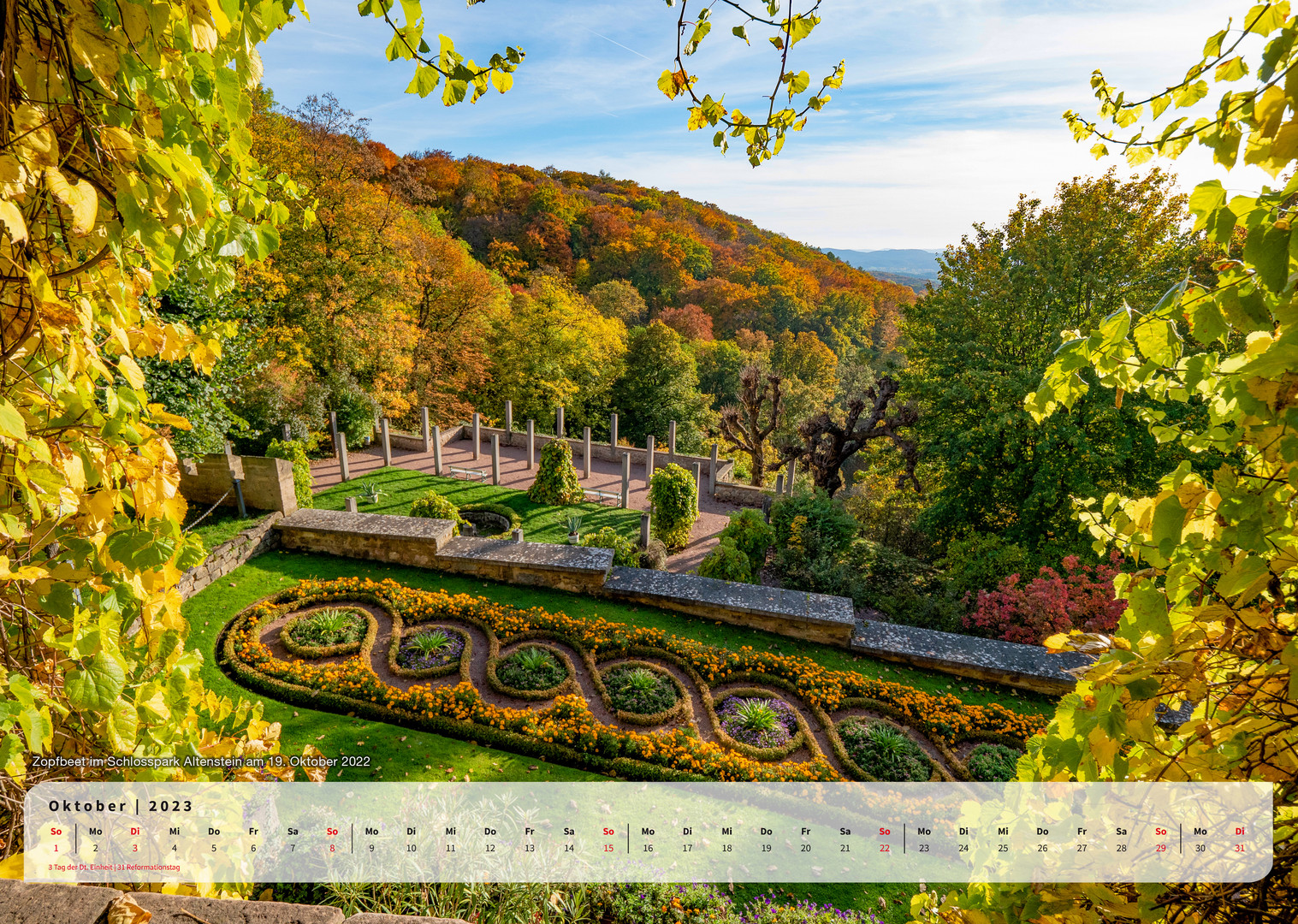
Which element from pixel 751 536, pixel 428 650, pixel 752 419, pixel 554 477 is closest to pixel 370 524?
pixel 428 650

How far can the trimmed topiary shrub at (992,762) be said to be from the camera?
623 centimetres

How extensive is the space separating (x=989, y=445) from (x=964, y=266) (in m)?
5.29

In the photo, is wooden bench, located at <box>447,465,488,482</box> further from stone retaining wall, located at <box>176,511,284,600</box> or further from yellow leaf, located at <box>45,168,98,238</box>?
yellow leaf, located at <box>45,168,98,238</box>

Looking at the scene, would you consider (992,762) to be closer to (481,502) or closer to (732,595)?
(732,595)

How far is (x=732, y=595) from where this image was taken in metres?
8.70

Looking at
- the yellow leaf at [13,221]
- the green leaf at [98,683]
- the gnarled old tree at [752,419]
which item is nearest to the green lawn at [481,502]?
the gnarled old tree at [752,419]

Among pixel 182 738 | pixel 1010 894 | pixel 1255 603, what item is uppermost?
pixel 1255 603

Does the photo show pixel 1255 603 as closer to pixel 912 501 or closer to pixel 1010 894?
pixel 1010 894

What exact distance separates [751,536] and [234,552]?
326 inches

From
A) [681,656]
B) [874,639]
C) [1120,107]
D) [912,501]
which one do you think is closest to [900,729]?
[874,639]

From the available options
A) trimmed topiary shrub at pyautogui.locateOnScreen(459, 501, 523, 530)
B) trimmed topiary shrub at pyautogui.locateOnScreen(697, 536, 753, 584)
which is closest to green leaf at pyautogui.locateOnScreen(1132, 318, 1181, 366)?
trimmed topiary shrub at pyautogui.locateOnScreen(697, 536, 753, 584)

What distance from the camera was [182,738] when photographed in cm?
213

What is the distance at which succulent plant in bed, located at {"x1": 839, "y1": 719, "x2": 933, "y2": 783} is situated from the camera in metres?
6.23

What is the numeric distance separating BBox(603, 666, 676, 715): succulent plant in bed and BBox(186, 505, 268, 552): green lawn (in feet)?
20.9
